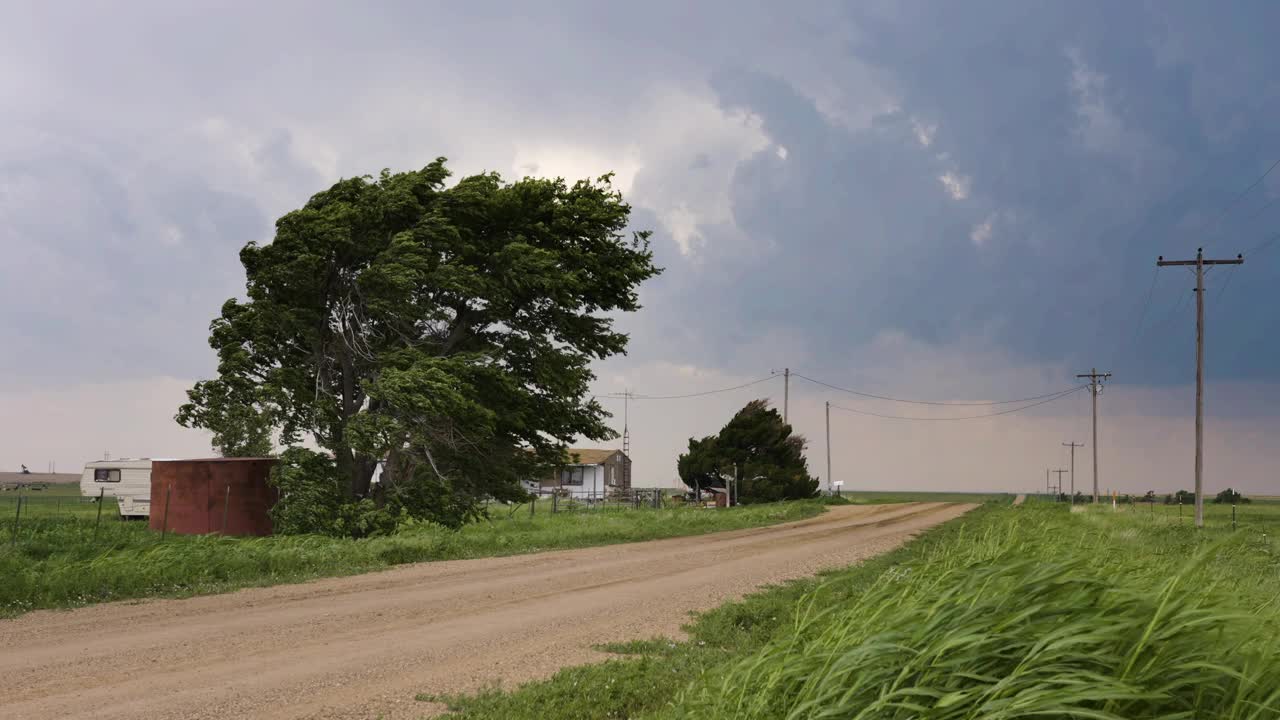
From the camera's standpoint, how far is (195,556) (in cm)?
1786

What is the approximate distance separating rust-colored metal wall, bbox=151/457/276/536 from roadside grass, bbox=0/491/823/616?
3766 mm

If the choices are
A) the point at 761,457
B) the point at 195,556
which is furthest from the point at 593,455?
the point at 195,556

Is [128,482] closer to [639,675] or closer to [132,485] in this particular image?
[132,485]

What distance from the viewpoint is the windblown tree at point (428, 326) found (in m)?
27.4

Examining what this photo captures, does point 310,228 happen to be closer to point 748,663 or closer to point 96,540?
Result: point 96,540

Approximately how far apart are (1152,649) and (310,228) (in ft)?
88.8

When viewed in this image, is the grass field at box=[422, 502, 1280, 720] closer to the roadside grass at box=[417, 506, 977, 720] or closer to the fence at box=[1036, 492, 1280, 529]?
the roadside grass at box=[417, 506, 977, 720]

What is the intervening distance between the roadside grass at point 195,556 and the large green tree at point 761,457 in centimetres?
3357

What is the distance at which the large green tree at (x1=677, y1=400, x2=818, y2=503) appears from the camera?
6241cm

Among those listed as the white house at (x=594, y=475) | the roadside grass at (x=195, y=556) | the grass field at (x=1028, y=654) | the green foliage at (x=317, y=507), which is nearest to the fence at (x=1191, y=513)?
the grass field at (x=1028, y=654)

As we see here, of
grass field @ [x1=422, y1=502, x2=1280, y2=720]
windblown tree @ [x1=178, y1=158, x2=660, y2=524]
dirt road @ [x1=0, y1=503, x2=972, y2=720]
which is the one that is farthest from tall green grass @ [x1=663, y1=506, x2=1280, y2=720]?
windblown tree @ [x1=178, y1=158, x2=660, y2=524]

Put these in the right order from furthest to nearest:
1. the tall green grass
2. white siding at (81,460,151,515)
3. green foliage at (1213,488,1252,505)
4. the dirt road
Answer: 1. green foliage at (1213,488,1252,505)
2. white siding at (81,460,151,515)
3. the dirt road
4. the tall green grass

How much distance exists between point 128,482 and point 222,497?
76.1ft

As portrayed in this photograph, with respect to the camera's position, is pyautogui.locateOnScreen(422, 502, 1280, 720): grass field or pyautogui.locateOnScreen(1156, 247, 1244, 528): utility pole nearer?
pyautogui.locateOnScreen(422, 502, 1280, 720): grass field
